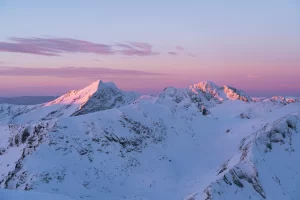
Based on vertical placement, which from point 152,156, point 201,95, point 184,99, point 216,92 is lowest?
point 184,99

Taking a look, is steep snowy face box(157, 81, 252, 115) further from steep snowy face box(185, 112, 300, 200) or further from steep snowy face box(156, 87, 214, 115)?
steep snowy face box(185, 112, 300, 200)

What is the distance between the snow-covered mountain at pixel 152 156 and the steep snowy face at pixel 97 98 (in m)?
54.2

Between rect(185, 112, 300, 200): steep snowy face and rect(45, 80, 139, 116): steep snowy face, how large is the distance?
2745 inches

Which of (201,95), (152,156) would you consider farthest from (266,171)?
(201,95)

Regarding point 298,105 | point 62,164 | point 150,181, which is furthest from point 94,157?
point 298,105

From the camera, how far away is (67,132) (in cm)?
4256

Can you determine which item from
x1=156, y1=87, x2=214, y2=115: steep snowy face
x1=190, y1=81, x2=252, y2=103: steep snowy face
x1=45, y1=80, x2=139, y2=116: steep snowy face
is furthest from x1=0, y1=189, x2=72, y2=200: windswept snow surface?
x1=190, y1=81, x2=252, y2=103: steep snowy face

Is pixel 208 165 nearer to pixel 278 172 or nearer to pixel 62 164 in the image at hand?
pixel 278 172

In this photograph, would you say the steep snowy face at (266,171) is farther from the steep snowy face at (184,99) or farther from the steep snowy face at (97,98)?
the steep snowy face at (184,99)

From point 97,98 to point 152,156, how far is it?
70806mm

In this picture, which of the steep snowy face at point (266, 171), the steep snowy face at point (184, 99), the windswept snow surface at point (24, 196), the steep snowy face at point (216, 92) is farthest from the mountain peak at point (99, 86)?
the windswept snow surface at point (24, 196)

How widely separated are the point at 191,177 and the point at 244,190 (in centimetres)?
1177

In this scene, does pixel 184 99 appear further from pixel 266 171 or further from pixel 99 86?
pixel 266 171

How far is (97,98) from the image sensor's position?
112m
